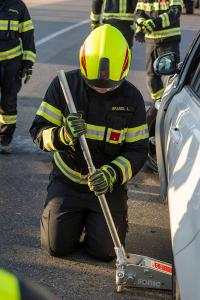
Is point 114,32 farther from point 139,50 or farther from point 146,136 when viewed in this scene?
point 139,50

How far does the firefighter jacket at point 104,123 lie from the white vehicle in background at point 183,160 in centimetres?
19

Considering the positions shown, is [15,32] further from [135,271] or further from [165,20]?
[135,271]

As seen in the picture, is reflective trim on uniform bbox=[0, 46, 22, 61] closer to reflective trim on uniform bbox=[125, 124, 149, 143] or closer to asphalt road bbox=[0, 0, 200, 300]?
asphalt road bbox=[0, 0, 200, 300]

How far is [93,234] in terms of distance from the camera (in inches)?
149

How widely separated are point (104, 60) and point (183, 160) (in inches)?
32.1

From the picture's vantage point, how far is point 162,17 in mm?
6340

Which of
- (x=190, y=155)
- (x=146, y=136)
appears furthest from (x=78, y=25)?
(x=190, y=155)

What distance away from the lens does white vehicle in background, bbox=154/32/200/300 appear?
2.29 metres

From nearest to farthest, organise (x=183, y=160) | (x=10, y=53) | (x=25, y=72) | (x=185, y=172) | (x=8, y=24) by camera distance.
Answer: (x=185, y=172) → (x=183, y=160) → (x=8, y=24) → (x=10, y=53) → (x=25, y=72)

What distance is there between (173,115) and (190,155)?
2.81 feet

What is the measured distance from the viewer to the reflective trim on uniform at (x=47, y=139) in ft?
11.5

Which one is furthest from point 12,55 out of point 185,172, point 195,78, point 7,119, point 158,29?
point 185,172

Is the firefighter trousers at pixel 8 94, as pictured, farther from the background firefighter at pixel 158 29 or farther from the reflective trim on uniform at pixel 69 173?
the reflective trim on uniform at pixel 69 173

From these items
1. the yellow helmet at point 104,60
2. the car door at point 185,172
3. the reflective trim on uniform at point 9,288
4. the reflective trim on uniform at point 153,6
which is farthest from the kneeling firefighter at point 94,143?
the reflective trim on uniform at point 153,6
